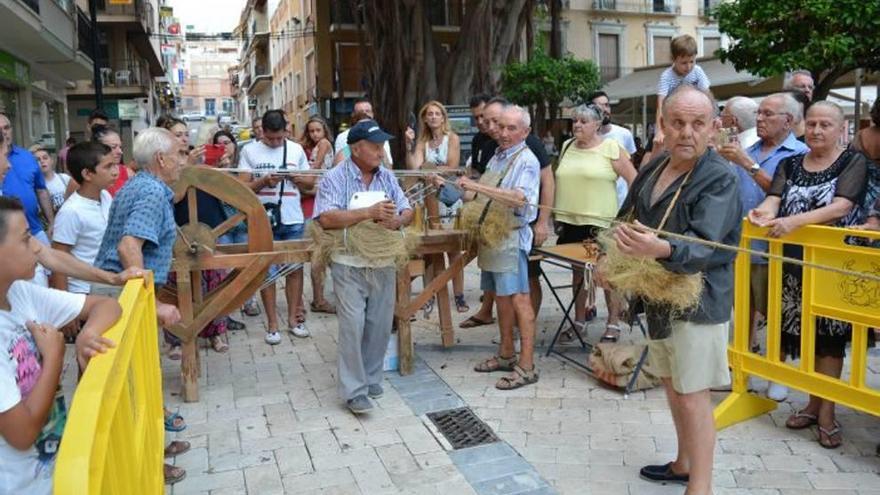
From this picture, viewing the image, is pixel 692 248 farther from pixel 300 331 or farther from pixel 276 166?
pixel 276 166

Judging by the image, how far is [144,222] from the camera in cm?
352

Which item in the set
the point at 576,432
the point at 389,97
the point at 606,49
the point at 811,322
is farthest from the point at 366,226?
the point at 606,49

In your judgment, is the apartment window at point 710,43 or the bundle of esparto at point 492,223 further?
the apartment window at point 710,43

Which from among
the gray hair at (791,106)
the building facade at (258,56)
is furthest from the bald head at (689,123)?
the building facade at (258,56)

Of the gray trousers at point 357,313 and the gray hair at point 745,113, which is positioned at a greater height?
the gray hair at point 745,113

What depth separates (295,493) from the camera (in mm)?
3418

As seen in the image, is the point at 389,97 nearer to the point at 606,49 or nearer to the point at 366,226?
the point at 366,226

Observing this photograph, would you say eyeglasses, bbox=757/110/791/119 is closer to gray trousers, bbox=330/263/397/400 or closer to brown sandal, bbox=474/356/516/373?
brown sandal, bbox=474/356/516/373

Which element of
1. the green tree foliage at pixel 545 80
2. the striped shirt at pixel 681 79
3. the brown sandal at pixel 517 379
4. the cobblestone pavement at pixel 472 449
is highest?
the green tree foliage at pixel 545 80

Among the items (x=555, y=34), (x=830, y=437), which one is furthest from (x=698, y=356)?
(x=555, y=34)

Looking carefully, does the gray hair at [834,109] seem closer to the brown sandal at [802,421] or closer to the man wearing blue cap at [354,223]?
the brown sandal at [802,421]

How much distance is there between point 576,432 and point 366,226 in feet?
5.30

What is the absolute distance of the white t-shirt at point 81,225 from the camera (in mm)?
4215

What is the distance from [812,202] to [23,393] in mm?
3570
